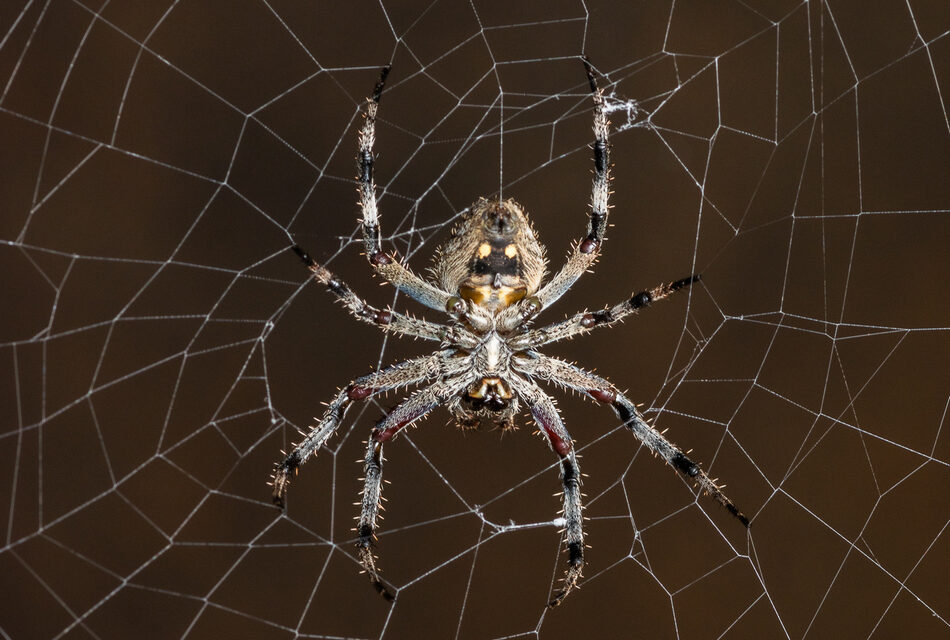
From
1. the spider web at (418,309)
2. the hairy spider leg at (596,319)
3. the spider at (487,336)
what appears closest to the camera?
the hairy spider leg at (596,319)

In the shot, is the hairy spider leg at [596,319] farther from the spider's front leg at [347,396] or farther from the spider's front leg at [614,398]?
the spider's front leg at [347,396]

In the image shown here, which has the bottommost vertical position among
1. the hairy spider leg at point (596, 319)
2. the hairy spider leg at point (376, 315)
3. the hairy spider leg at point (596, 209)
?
the hairy spider leg at point (596, 319)

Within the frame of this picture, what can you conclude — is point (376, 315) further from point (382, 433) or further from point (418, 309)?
point (418, 309)

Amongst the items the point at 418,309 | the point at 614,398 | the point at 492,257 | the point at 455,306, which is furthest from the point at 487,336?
the point at 418,309

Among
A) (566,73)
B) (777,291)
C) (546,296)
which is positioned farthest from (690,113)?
(546,296)

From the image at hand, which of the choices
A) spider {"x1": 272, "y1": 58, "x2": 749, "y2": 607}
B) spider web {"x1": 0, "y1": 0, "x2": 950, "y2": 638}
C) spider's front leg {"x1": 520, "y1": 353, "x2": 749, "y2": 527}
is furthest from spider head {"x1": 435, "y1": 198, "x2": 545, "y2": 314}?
spider web {"x1": 0, "y1": 0, "x2": 950, "y2": 638}

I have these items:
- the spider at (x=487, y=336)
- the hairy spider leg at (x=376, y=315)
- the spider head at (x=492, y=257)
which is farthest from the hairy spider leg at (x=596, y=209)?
the hairy spider leg at (x=376, y=315)

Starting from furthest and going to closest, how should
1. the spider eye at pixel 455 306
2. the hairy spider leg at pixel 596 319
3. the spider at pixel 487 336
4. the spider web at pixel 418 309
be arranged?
the spider web at pixel 418 309 < the spider eye at pixel 455 306 < the spider at pixel 487 336 < the hairy spider leg at pixel 596 319
